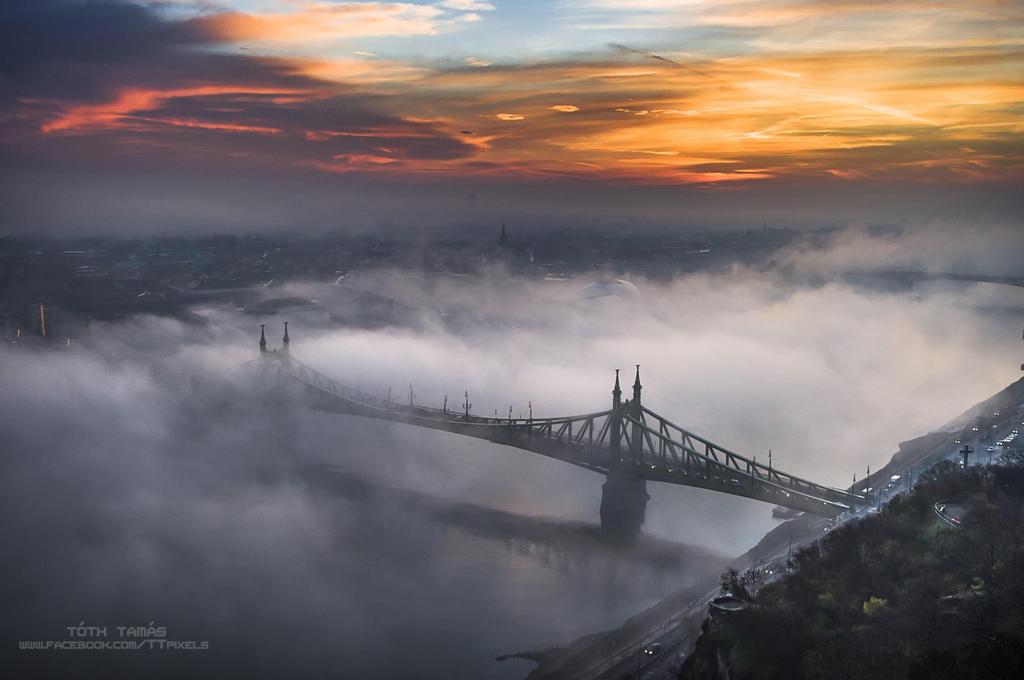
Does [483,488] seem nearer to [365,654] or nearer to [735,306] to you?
[365,654]

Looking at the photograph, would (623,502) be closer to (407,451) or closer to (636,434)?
(636,434)

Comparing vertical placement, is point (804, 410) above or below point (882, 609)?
below

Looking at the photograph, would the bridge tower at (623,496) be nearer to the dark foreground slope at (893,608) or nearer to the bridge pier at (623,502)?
the bridge pier at (623,502)

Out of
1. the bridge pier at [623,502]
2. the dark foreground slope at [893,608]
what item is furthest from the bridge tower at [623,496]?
the dark foreground slope at [893,608]

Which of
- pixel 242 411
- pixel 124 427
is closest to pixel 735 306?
pixel 242 411

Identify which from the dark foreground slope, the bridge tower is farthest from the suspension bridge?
the dark foreground slope

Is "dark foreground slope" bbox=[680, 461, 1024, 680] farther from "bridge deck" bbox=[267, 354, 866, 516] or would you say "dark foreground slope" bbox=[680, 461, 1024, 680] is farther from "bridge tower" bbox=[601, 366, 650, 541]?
"bridge tower" bbox=[601, 366, 650, 541]

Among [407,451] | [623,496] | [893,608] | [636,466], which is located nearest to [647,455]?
[636,466]

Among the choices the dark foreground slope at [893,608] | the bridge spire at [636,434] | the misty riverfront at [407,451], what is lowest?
the misty riverfront at [407,451]
